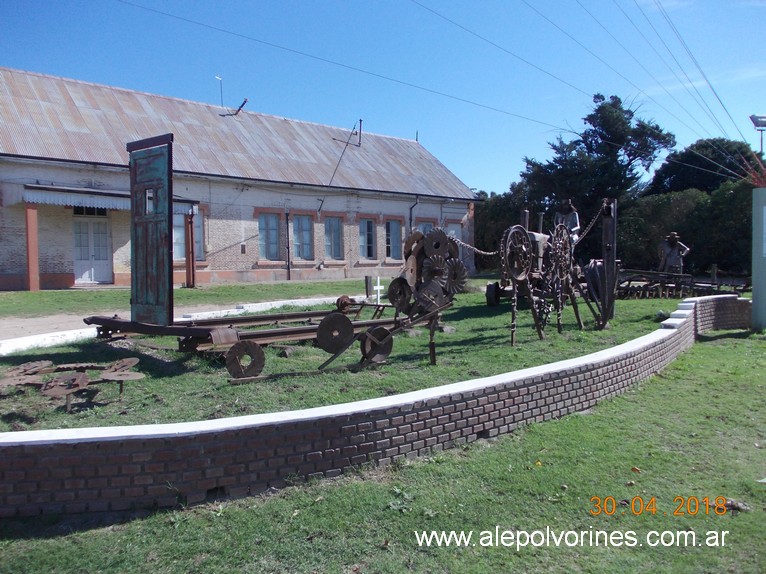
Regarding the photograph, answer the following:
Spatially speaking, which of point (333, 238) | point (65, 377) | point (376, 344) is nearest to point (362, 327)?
point (376, 344)

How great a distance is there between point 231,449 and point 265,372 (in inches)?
132

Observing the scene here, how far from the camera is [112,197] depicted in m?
19.0

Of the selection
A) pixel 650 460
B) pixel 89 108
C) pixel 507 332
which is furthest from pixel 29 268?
pixel 650 460

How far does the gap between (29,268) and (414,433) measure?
17.3 m

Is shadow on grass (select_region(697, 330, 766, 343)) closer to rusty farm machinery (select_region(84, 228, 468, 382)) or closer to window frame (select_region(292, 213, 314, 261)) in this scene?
rusty farm machinery (select_region(84, 228, 468, 382))

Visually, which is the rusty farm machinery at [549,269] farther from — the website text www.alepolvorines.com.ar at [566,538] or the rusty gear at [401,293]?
the website text www.alepolvorines.com.ar at [566,538]

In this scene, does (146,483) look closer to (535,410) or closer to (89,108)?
(535,410)

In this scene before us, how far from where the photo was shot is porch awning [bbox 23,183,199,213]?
1791 centimetres

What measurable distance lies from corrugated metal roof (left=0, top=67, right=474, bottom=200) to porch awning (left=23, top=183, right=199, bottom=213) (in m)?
1.40

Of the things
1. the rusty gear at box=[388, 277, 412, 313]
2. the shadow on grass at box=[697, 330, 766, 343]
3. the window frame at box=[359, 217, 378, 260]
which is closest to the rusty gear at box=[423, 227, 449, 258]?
the rusty gear at box=[388, 277, 412, 313]

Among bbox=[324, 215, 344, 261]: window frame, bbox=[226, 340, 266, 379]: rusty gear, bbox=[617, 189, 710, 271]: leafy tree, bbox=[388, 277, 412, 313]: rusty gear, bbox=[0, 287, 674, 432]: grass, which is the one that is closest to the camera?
bbox=[0, 287, 674, 432]: grass

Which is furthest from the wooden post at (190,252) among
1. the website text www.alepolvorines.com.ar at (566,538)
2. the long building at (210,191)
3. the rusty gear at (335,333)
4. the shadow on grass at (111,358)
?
the website text www.alepolvorines.com.ar at (566,538)

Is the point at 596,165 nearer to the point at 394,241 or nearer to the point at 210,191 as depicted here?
the point at 394,241

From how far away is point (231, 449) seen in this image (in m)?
4.04
